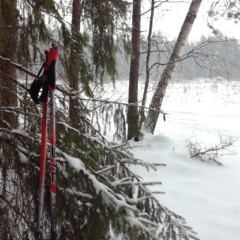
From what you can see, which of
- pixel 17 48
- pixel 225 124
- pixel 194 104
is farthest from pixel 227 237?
pixel 194 104

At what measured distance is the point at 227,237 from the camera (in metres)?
3.62

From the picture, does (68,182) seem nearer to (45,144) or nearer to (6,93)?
(45,144)

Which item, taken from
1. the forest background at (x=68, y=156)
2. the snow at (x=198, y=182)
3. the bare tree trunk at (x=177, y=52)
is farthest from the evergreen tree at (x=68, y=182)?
the bare tree trunk at (x=177, y=52)

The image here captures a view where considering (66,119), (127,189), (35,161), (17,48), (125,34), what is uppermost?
(125,34)

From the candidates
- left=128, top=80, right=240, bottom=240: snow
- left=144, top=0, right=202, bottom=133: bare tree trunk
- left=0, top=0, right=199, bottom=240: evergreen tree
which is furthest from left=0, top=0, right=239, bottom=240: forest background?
left=144, top=0, right=202, bottom=133: bare tree trunk

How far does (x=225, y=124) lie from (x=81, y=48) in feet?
32.7

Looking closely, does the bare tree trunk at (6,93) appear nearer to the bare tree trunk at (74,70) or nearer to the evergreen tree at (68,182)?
the evergreen tree at (68,182)

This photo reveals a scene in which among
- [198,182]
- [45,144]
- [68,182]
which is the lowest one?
[198,182]

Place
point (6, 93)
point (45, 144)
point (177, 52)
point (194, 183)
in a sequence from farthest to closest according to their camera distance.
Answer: point (177, 52) < point (194, 183) < point (6, 93) < point (45, 144)

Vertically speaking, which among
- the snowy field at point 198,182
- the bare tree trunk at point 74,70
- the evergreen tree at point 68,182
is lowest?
the snowy field at point 198,182

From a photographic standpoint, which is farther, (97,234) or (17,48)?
(17,48)

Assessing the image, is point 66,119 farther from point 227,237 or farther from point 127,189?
point 227,237

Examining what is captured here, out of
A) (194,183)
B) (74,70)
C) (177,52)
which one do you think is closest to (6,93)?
(74,70)

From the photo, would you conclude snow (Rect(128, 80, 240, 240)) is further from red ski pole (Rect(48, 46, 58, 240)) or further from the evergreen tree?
red ski pole (Rect(48, 46, 58, 240))
